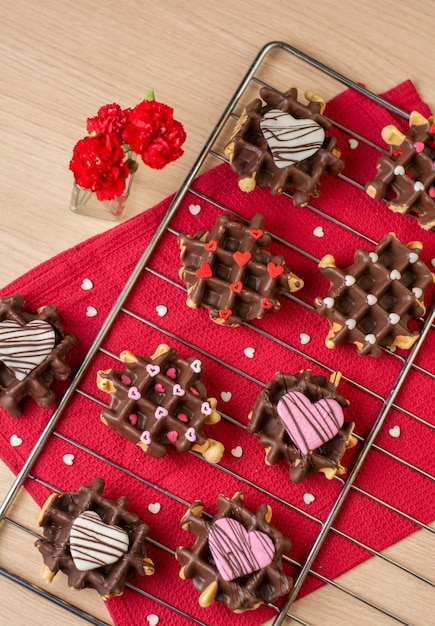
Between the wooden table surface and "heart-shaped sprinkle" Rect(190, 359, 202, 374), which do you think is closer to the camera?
"heart-shaped sprinkle" Rect(190, 359, 202, 374)

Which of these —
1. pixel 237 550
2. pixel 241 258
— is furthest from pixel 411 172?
pixel 237 550

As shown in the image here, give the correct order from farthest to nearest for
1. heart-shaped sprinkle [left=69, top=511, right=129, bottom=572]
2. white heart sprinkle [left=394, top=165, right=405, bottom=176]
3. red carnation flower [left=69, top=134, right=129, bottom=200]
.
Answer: white heart sprinkle [left=394, top=165, right=405, bottom=176] → heart-shaped sprinkle [left=69, top=511, right=129, bottom=572] → red carnation flower [left=69, top=134, right=129, bottom=200]

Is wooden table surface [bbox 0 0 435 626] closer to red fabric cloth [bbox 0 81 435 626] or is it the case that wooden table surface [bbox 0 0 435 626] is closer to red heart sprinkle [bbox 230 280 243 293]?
red fabric cloth [bbox 0 81 435 626]

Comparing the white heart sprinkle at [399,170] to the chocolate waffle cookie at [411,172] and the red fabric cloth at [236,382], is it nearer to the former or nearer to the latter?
the chocolate waffle cookie at [411,172]

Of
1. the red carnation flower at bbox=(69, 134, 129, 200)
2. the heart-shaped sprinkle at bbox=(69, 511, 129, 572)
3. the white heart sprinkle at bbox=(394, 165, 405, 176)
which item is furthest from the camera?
the white heart sprinkle at bbox=(394, 165, 405, 176)

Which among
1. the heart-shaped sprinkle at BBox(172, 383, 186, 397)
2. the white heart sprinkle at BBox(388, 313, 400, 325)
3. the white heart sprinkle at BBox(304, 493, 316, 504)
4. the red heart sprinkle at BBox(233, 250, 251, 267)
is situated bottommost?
the white heart sprinkle at BBox(304, 493, 316, 504)

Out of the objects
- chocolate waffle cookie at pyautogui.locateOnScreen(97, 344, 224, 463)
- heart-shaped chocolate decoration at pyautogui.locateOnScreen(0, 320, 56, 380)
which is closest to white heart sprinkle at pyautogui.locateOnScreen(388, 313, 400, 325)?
chocolate waffle cookie at pyautogui.locateOnScreen(97, 344, 224, 463)

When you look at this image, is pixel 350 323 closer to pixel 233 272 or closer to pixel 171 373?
pixel 233 272
